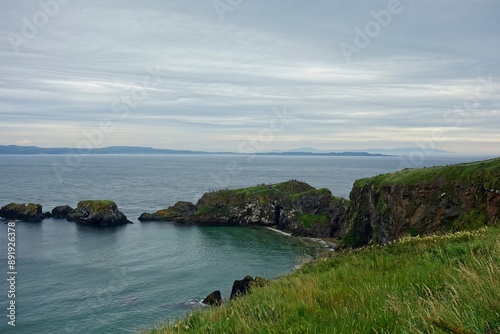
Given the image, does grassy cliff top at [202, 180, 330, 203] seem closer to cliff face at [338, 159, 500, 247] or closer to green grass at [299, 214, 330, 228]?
green grass at [299, 214, 330, 228]

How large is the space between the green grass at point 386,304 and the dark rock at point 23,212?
97.2 m

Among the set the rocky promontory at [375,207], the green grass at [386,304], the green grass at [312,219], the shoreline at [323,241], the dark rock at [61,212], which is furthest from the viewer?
the dark rock at [61,212]

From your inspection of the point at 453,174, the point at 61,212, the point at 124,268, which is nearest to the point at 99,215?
the point at 61,212

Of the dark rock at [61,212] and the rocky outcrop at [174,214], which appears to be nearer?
the dark rock at [61,212]

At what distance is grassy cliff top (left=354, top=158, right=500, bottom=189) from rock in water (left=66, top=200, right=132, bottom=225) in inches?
2426

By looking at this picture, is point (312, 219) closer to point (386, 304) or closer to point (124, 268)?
point (124, 268)

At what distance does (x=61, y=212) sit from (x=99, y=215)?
43.7 feet

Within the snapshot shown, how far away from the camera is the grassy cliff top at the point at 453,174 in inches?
1431

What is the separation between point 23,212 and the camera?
94.8 meters

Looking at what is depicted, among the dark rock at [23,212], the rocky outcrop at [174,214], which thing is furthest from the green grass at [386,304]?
the dark rock at [23,212]

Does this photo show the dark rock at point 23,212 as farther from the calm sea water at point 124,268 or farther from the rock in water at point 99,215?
the rock in water at point 99,215

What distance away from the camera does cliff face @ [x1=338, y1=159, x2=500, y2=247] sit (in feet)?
119

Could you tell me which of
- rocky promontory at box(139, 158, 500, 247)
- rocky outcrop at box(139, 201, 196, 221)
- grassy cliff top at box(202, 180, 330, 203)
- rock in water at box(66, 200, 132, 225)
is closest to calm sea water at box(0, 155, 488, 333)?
rock in water at box(66, 200, 132, 225)

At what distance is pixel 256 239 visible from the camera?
260 feet
